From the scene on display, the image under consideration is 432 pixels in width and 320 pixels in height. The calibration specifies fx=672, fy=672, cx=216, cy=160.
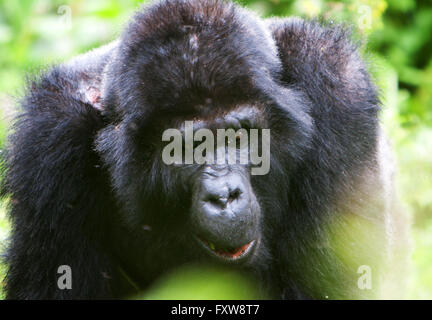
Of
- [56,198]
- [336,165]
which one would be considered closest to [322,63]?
[336,165]

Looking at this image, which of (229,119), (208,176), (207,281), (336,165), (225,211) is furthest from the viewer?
(336,165)

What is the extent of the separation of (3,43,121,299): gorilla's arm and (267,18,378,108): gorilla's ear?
46.1 inches

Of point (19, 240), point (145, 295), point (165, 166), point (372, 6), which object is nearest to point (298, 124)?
point (165, 166)

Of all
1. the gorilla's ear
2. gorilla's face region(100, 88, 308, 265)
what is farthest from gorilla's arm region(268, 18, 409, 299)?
gorilla's face region(100, 88, 308, 265)

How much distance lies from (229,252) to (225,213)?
0.88ft

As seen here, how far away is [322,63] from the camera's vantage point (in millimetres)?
3881

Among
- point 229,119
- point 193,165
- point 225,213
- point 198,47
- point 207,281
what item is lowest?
point 207,281

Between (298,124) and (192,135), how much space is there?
0.63 m

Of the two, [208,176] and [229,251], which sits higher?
[208,176]

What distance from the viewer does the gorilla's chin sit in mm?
3291

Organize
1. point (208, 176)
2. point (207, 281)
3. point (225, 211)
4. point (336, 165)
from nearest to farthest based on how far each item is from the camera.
→ 1. point (225, 211)
2. point (208, 176)
3. point (207, 281)
4. point (336, 165)

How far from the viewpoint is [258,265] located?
3.69m

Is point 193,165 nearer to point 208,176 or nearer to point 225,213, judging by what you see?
point 208,176

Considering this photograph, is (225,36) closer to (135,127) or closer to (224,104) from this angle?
(224,104)
